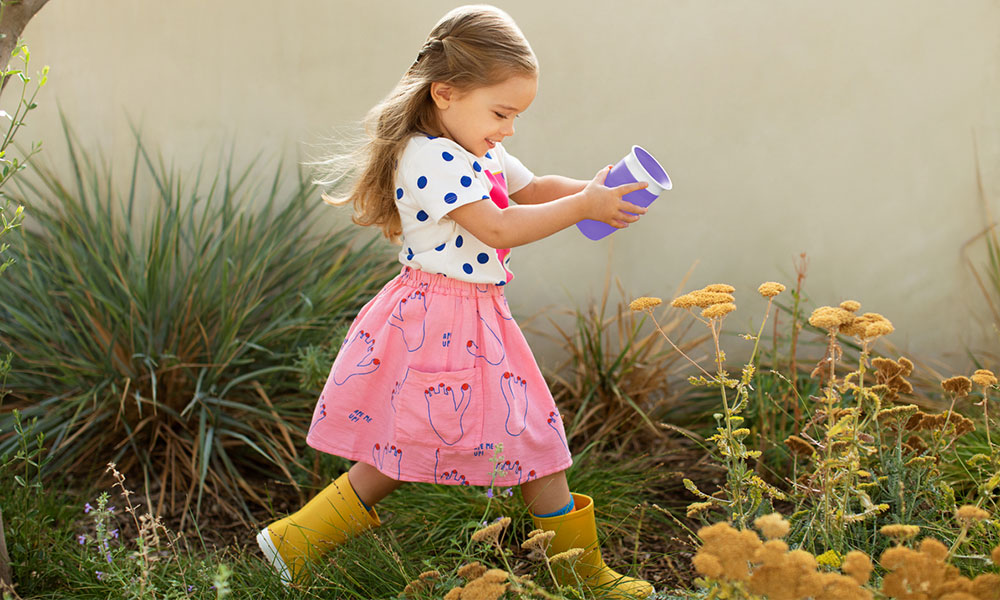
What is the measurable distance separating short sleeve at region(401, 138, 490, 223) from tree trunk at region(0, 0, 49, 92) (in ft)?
2.75

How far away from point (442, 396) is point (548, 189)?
65 centimetres

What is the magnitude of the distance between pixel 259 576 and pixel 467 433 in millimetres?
595

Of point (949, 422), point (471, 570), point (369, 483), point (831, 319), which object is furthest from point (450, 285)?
point (949, 422)

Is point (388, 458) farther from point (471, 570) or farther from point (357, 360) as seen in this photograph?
point (471, 570)

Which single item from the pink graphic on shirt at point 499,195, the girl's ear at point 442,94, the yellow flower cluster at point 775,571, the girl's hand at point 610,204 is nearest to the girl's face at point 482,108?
the girl's ear at point 442,94

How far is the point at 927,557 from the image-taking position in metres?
1.13

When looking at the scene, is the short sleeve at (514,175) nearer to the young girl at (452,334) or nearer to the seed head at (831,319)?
the young girl at (452,334)

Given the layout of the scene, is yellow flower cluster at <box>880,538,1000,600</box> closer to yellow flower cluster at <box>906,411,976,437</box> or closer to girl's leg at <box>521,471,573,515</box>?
yellow flower cluster at <box>906,411,976,437</box>

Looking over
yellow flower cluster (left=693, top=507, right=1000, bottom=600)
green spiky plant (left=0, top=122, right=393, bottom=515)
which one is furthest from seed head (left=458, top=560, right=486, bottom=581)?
green spiky plant (left=0, top=122, right=393, bottom=515)

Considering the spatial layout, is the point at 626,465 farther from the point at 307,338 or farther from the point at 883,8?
the point at 883,8

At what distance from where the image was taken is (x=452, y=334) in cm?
196

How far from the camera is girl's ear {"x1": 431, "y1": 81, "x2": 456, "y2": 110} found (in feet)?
6.28

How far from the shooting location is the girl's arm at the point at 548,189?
2246 millimetres

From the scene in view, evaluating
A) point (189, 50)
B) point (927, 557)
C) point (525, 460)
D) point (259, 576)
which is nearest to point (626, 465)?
point (525, 460)
